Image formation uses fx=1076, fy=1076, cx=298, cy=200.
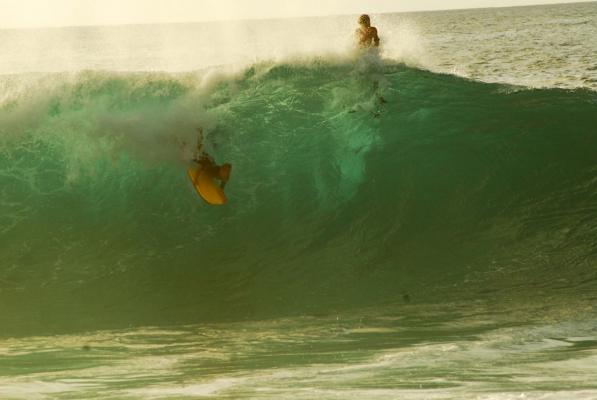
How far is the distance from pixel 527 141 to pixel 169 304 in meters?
5.63

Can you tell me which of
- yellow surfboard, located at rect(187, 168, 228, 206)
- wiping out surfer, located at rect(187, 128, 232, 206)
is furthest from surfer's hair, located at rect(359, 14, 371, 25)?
yellow surfboard, located at rect(187, 168, 228, 206)

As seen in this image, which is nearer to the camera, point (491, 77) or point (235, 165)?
point (235, 165)

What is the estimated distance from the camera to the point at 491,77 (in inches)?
1613

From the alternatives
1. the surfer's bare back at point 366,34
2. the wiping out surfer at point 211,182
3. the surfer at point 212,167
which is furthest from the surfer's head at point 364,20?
the wiping out surfer at point 211,182

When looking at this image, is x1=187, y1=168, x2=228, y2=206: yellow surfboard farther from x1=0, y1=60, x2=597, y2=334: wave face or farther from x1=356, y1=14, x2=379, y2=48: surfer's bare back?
x1=356, y1=14, x2=379, y2=48: surfer's bare back

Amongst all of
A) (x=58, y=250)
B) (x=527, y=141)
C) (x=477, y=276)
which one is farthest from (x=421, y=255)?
(x=58, y=250)

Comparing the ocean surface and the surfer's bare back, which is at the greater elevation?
the surfer's bare back

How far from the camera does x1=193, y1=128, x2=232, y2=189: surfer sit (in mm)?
12641

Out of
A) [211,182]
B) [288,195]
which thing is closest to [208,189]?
[211,182]

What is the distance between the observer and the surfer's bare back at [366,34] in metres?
15.1

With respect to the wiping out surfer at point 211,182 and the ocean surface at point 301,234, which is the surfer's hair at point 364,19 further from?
the wiping out surfer at point 211,182

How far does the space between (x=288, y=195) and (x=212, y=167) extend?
105cm

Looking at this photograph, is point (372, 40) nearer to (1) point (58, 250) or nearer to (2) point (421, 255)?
(2) point (421, 255)

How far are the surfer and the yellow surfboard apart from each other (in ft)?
0.20
